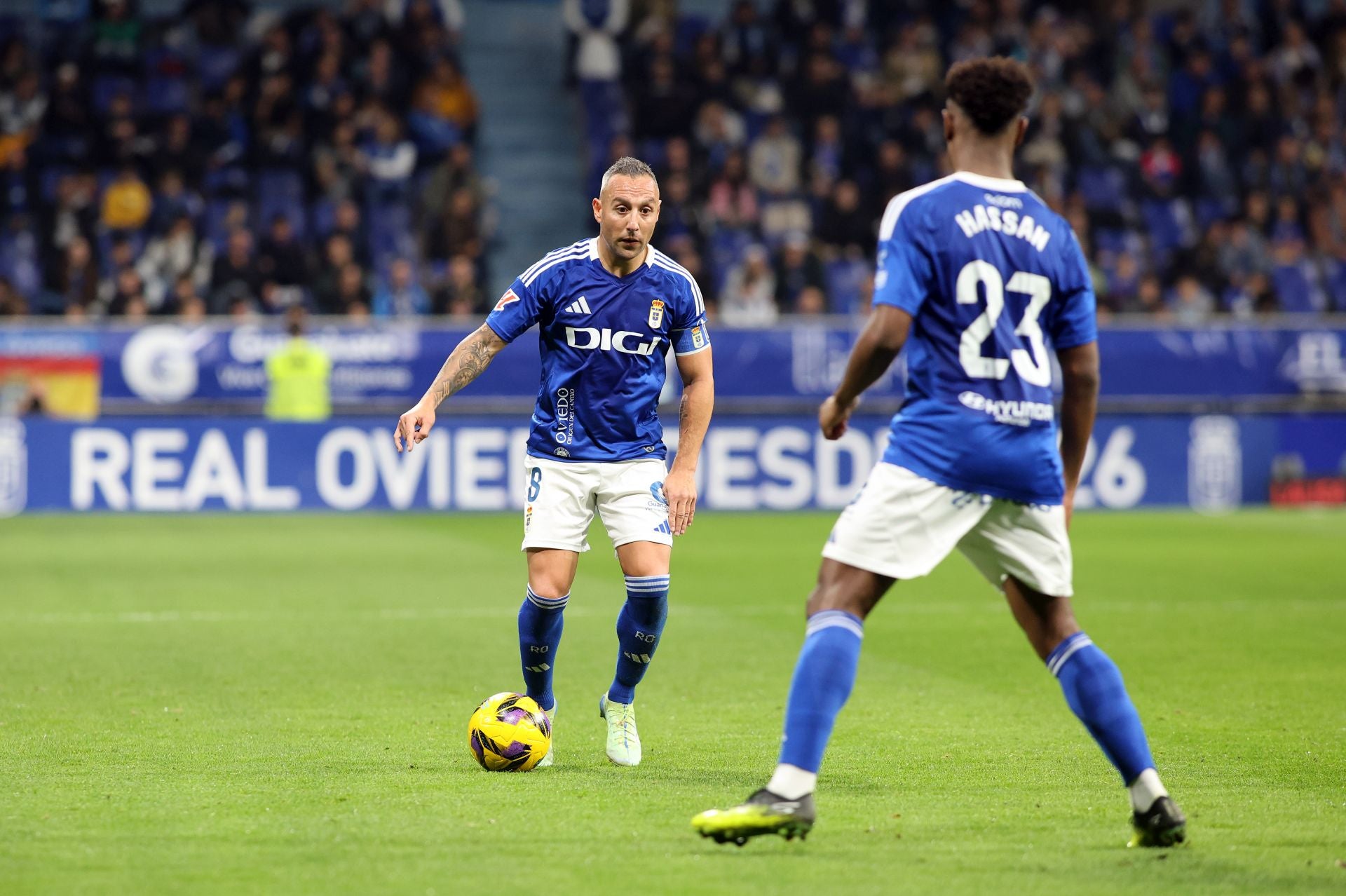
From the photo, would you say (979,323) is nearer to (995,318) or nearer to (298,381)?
(995,318)

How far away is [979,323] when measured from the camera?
492cm

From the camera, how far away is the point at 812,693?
482cm

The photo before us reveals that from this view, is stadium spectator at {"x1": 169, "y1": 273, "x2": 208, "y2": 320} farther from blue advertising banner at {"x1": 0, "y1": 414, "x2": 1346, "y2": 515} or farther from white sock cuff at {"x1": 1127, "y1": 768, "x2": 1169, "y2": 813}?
white sock cuff at {"x1": 1127, "y1": 768, "x2": 1169, "y2": 813}

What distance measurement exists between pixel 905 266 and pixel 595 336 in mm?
1912

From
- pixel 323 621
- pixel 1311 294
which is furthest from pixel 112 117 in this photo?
pixel 1311 294

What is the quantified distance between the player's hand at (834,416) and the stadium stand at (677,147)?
1625 cm

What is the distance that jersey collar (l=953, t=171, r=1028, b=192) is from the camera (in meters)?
4.95

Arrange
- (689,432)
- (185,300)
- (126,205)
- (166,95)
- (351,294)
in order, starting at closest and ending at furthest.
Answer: (689,432)
(185,300)
(351,294)
(126,205)
(166,95)

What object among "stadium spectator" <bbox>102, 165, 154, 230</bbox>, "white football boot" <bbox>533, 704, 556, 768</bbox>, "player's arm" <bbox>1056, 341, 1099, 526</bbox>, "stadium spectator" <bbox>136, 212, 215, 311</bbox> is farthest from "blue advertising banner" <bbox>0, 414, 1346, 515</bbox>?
"player's arm" <bbox>1056, 341, 1099, 526</bbox>

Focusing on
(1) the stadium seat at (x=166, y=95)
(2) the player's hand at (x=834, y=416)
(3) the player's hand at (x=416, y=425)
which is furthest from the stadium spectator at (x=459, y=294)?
(2) the player's hand at (x=834, y=416)

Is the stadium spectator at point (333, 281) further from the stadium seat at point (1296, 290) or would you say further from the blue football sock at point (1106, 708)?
the blue football sock at point (1106, 708)

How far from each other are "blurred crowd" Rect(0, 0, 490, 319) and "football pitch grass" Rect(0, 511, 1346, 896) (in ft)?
25.2

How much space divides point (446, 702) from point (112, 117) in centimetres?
1737

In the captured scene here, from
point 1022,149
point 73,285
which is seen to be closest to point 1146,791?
point 73,285
